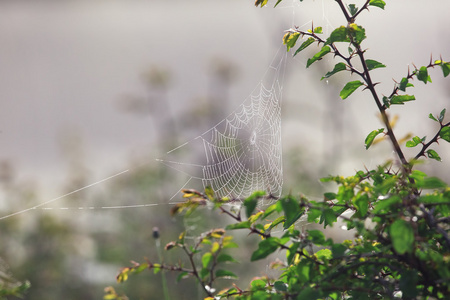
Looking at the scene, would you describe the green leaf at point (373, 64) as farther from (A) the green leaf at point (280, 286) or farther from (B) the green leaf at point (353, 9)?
(A) the green leaf at point (280, 286)

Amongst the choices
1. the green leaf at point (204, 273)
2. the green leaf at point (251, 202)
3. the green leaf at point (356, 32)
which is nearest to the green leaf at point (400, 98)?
the green leaf at point (356, 32)

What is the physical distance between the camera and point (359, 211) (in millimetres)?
1582

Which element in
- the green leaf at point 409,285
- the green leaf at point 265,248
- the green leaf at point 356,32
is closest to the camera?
the green leaf at point 409,285

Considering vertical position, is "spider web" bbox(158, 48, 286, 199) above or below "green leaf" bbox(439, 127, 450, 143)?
below

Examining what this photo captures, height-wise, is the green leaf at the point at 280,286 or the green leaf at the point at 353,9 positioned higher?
the green leaf at the point at 353,9

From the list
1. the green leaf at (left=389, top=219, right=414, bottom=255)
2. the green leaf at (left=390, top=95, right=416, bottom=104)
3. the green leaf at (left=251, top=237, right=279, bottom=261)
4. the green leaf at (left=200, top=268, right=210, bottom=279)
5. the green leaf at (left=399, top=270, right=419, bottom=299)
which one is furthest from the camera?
the green leaf at (left=390, top=95, right=416, bottom=104)

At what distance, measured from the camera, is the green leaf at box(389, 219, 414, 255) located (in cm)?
126

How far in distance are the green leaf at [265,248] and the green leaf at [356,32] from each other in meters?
0.86

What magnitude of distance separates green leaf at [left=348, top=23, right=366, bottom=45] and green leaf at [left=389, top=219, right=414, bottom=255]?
2.73 ft

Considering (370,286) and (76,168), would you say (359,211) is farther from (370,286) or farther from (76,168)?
(76,168)

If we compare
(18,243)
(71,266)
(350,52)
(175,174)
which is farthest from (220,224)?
(350,52)

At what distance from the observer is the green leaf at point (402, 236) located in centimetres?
126

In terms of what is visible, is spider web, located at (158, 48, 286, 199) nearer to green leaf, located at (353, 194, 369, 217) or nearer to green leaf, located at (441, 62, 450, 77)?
green leaf, located at (441, 62, 450, 77)

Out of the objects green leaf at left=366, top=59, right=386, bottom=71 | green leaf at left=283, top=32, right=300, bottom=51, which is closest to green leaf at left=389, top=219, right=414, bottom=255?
green leaf at left=366, top=59, right=386, bottom=71
